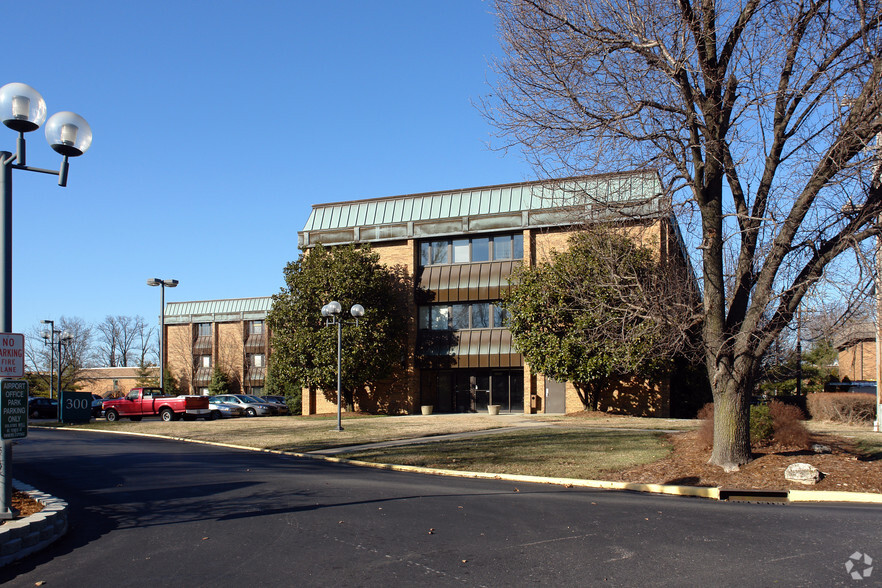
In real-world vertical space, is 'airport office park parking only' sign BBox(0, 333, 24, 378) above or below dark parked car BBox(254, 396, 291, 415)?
above

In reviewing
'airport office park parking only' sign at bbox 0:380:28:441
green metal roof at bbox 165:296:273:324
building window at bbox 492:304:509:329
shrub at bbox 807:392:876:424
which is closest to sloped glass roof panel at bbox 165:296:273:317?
green metal roof at bbox 165:296:273:324

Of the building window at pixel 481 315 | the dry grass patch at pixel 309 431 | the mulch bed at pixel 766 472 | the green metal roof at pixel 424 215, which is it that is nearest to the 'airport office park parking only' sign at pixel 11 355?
the mulch bed at pixel 766 472

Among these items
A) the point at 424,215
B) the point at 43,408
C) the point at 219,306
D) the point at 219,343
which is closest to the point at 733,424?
the point at 424,215

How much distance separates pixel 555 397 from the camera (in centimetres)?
3253

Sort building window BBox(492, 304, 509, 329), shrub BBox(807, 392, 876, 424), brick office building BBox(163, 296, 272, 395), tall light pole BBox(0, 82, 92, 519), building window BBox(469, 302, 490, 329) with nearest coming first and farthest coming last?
tall light pole BBox(0, 82, 92, 519)
shrub BBox(807, 392, 876, 424)
building window BBox(492, 304, 509, 329)
building window BBox(469, 302, 490, 329)
brick office building BBox(163, 296, 272, 395)

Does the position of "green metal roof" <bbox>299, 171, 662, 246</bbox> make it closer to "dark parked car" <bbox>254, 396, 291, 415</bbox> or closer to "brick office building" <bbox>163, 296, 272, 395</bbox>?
"dark parked car" <bbox>254, 396, 291, 415</bbox>

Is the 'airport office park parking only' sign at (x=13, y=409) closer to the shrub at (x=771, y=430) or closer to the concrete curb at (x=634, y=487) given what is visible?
the concrete curb at (x=634, y=487)

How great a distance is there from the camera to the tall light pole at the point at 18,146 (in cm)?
809

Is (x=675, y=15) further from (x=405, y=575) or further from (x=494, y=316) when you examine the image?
(x=494, y=316)

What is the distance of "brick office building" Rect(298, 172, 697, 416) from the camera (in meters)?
33.2

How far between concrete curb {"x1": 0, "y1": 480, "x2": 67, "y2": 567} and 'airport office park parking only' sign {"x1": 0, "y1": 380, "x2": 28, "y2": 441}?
3.20 ft

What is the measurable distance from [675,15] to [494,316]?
23080mm

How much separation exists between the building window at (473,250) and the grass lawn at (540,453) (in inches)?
596

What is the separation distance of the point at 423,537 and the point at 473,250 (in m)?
27.7
